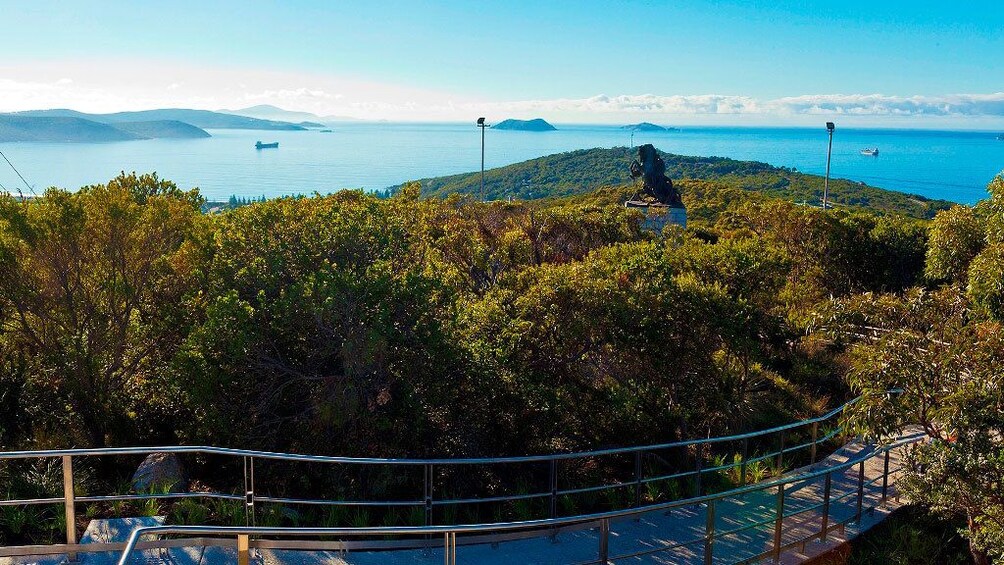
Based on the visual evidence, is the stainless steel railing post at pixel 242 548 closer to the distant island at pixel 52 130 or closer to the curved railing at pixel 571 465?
the curved railing at pixel 571 465

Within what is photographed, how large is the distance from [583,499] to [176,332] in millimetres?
5554

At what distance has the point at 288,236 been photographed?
8.87 meters

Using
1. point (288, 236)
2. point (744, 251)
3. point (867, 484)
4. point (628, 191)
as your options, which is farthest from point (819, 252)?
point (628, 191)

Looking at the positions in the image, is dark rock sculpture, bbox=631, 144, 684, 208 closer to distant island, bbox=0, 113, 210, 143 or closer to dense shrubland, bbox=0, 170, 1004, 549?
dense shrubland, bbox=0, 170, 1004, 549

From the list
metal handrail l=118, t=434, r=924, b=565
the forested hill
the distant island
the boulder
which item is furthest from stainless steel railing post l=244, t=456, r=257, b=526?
the distant island

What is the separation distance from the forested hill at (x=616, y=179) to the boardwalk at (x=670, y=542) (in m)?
71.0

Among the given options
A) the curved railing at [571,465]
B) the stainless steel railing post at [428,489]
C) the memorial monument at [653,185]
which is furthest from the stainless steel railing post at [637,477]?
the memorial monument at [653,185]

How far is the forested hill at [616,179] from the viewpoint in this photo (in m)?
78.1

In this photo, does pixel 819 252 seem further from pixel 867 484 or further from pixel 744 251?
pixel 867 484

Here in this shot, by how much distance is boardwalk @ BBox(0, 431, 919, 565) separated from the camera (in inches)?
230

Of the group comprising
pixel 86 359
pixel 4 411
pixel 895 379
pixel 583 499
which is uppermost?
pixel 895 379

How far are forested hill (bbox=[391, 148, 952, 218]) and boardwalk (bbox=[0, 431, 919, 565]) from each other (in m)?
71.0

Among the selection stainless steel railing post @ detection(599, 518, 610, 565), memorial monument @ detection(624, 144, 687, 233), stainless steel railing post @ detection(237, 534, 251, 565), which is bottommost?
stainless steel railing post @ detection(599, 518, 610, 565)

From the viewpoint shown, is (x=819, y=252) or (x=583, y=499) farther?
(x=819, y=252)
